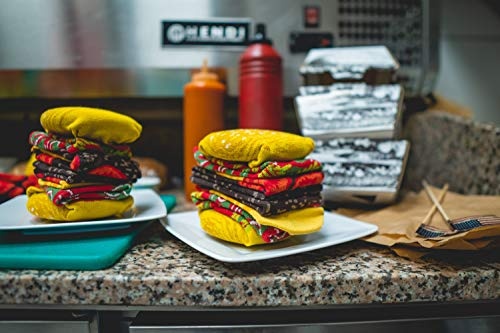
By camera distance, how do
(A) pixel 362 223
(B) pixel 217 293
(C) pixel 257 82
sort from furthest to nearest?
(C) pixel 257 82 < (A) pixel 362 223 < (B) pixel 217 293

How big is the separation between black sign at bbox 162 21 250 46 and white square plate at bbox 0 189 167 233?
42 centimetres

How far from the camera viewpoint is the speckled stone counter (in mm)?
435

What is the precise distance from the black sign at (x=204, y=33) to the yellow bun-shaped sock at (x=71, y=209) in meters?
0.47

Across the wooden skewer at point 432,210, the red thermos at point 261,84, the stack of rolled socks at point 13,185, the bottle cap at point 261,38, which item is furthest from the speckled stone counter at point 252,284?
the bottle cap at point 261,38

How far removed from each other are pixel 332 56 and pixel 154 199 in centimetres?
44

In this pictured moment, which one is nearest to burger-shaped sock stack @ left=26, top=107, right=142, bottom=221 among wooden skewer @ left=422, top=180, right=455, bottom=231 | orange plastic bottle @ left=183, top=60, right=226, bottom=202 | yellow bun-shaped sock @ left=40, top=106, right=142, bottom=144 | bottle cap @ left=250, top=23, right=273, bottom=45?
yellow bun-shaped sock @ left=40, top=106, right=142, bottom=144

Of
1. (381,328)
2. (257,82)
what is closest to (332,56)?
(257,82)

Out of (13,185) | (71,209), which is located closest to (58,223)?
(71,209)

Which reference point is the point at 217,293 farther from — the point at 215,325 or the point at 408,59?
the point at 408,59

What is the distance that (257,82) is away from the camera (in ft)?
2.52

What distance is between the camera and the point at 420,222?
0.57 meters

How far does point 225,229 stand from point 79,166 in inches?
7.9

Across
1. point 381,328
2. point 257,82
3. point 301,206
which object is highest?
point 257,82

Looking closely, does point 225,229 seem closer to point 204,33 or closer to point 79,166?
point 79,166
